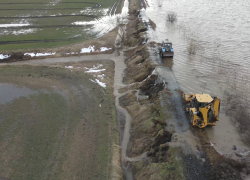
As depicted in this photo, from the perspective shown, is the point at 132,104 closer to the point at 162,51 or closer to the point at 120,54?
the point at 162,51

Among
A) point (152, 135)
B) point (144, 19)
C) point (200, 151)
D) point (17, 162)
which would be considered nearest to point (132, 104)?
point (152, 135)

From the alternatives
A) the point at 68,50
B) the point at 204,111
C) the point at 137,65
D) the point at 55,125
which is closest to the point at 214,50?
the point at 137,65

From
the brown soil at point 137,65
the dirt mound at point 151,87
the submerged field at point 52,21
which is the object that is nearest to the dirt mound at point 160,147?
the dirt mound at point 151,87

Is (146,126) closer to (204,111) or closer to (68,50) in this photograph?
(204,111)

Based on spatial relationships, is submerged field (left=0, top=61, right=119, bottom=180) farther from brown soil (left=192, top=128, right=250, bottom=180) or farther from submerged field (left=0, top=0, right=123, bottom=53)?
submerged field (left=0, top=0, right=123, bottom=53)

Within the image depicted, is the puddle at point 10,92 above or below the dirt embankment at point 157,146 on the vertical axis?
above

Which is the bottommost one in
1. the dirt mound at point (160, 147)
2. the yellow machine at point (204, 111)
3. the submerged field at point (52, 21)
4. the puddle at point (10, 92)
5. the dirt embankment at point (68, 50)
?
the dirt mound at point (160, 147)

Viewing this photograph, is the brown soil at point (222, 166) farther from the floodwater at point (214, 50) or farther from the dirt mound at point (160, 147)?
the dirt mound at point (160, 147)
